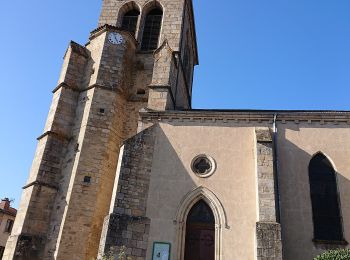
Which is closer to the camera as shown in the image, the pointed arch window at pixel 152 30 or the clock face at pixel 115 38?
the clock face at pixel 115 38

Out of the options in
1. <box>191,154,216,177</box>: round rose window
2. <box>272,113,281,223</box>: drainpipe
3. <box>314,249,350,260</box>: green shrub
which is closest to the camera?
<box>314,249,350,260</box>: green shrub

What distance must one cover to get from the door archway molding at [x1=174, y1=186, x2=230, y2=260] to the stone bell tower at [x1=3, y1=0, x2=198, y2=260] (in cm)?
350

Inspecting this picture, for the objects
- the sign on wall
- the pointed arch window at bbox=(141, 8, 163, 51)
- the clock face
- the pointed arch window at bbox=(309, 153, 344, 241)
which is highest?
the pointed arch window at bbox=(141, 8, 163, 51)

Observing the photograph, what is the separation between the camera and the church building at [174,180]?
1163 cm

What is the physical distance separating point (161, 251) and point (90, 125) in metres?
6.10

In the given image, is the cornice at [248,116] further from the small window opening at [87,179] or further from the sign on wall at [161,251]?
the sign on wall at [161,251]

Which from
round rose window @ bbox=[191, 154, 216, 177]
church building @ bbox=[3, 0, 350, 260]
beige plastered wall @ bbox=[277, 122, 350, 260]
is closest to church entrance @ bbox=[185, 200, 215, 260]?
church building @ bbox=[3, 0, 350, 260]

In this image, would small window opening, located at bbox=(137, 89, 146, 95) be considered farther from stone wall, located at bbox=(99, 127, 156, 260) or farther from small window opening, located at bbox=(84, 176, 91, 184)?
small window opening, located at bbox=(84, 176, 91, 184)

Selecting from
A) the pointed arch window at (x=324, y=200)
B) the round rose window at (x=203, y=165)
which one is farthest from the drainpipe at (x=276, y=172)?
the round rose window at (x=203, y=165)

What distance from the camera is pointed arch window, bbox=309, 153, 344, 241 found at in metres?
11.8

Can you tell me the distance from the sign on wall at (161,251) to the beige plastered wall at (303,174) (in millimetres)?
3535

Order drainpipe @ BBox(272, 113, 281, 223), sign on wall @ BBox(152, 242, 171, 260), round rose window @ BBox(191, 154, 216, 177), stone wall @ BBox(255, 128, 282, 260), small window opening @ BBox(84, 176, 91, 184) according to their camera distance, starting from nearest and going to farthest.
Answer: stone wall @ BBox(255, 128, 282, 260), sign on wall @ BBox(152, 242, 171, 260), drainpipe @ BBox(272, 113, 281, 223), round rose window @ BBox(191, 154, 216, 177), small window opening @ BBox(84, 176, 91, 184)

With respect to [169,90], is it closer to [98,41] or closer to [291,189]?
[98,41]

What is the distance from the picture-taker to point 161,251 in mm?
11609
